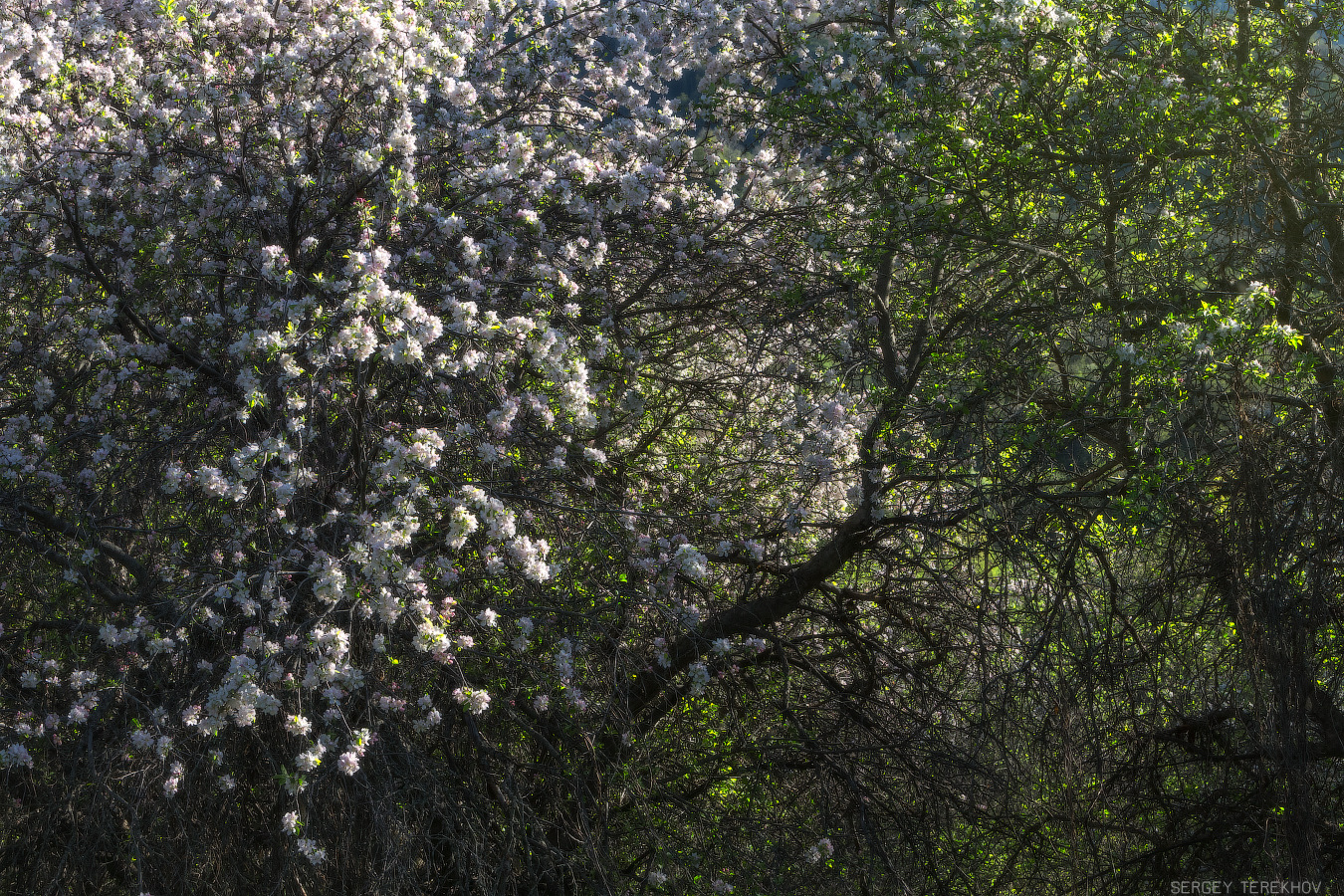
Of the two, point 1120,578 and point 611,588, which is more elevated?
point 1120,578

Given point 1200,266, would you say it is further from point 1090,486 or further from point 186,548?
point 186,548

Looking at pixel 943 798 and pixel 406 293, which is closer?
pixel 406 293

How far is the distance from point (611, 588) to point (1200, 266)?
12.0 feet

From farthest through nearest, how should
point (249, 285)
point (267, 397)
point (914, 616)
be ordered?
point (914, 616) < point (249, 285) < point (267, 397)

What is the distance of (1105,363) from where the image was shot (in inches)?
231

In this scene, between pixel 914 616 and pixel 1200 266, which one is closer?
pixel 1200 266

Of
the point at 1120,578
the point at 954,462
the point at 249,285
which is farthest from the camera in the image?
the point at 1120,578

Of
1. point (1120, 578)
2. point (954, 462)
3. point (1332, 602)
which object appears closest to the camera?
point (1332, 602)

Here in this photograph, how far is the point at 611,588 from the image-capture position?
18.0ft

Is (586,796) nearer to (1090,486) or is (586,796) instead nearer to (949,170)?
(1090,486)

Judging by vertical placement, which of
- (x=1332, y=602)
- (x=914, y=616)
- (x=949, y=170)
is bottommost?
(x=1332, y=602)

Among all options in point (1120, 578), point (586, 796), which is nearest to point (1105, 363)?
point (1120, 578)

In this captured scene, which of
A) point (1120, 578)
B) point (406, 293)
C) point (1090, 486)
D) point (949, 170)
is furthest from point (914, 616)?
point (406, 293)

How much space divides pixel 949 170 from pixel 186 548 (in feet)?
13.6
